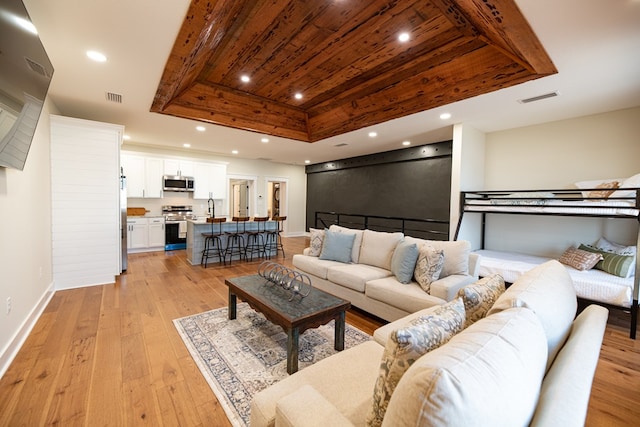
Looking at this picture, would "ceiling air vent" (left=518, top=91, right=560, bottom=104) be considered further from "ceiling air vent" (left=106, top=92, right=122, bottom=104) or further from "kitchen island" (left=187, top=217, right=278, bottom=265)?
"kitchen island" (left=187, top=217, right=278, bottom=265)

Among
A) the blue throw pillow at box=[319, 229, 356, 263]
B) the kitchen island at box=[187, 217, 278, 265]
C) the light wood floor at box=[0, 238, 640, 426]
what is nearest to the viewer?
the light wood floor at box=[0, 238, 640, 426]

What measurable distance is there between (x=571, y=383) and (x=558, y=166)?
4495 mm

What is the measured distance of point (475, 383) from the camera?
24.4 inches

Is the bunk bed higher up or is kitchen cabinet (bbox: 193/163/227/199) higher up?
kitchen cabinet (bbox: 193/163/227/199)

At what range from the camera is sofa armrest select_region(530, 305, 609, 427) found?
0.74 meters

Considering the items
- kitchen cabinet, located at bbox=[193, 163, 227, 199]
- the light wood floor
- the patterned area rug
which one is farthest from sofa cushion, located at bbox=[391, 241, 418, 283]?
kitchen cabinet, located at bbox=[193, 163, 227, 199]

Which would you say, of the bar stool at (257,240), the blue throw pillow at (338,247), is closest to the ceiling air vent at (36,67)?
the blue throw pillow at (338,247)

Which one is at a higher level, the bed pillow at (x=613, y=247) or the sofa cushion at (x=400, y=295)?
the bed pillow at (x=613, y=247)

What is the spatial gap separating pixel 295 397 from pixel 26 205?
338 cm

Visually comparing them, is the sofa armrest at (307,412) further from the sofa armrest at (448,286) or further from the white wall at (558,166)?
the white wall at (558,166)

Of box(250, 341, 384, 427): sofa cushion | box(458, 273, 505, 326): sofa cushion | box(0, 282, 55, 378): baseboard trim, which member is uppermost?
box(458, 273, 505, 326): sofa cushion

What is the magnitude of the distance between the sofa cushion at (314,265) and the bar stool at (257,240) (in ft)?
7.17

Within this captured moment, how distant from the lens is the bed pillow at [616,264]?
302 cm

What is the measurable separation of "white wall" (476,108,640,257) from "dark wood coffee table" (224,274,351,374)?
3.74 m
